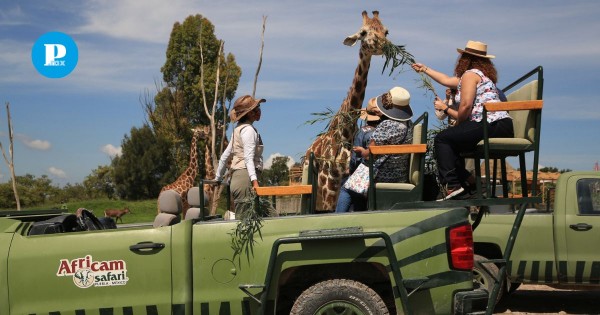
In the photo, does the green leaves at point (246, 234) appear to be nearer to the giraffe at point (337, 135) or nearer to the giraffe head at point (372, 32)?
the giraffe at point (337, 135)

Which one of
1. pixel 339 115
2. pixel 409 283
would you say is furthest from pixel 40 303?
pixel 339 115

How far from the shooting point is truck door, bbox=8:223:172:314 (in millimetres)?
5102

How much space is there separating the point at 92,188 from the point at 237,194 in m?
43.8

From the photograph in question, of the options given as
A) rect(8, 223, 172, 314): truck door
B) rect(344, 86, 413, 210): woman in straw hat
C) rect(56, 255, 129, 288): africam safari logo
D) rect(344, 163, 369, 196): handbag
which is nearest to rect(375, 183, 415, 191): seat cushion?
A: rect(344, 86, 413, 210): woman in straw hat

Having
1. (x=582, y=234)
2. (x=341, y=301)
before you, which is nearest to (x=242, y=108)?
(x=341, y=301)

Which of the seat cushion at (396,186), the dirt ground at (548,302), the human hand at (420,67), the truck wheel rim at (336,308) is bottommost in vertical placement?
the dirt ground at (548,302)

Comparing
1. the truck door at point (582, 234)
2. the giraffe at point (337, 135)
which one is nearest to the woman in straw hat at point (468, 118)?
the truck door at point (582, 234)

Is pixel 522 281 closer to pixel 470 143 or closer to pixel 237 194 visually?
pixel 470 143

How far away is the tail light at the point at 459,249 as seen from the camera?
5.02 m

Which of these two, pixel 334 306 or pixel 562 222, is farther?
pixel 562 222

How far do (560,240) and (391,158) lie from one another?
296 centimetres

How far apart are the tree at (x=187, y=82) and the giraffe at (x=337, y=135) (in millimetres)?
27212

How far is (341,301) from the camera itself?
16.2 feet

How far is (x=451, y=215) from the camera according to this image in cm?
504
